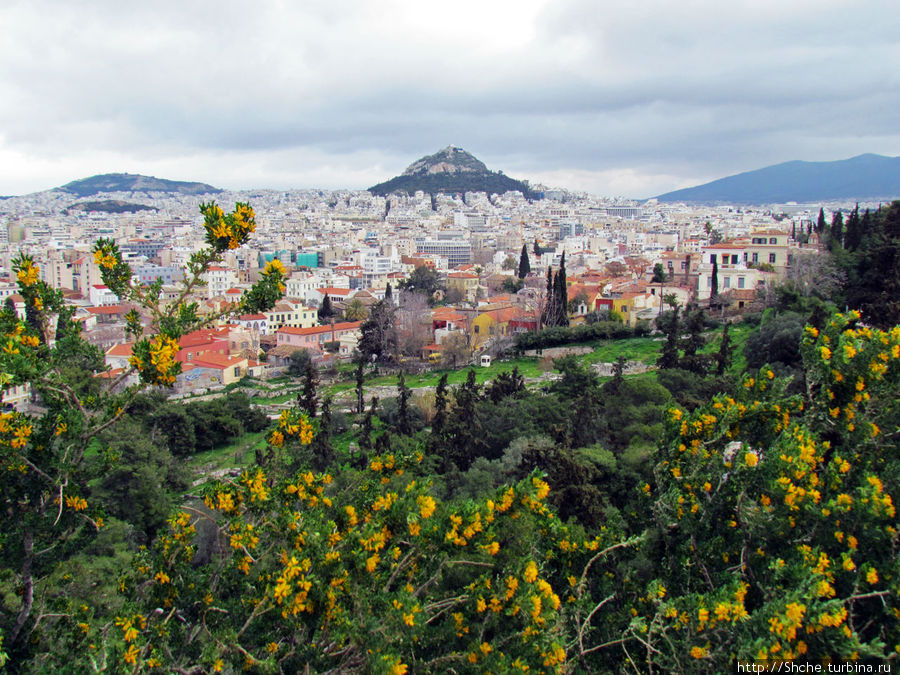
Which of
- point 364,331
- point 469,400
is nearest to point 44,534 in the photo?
point 469,400

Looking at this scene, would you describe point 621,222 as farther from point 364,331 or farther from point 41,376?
point 41,376

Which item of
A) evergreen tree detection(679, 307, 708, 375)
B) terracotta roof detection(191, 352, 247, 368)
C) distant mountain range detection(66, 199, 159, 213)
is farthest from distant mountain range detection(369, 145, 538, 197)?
evergreen tree detection(679, 307, 708, 375)

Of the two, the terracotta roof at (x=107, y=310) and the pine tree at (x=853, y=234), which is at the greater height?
the pine tree at (x=853, y=234)

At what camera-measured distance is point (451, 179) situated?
178 m

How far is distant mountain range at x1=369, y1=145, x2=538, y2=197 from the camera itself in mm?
175625

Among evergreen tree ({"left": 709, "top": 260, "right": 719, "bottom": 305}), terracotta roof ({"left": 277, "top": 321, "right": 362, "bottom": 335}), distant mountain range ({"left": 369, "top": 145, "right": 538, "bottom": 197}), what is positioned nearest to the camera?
evergreen tree ({"left": 709, "top": 260, "right": 719, "bottom": 305})

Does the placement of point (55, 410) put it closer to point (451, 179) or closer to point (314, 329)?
point (314, 329)

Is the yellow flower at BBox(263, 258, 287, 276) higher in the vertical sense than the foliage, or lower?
higher

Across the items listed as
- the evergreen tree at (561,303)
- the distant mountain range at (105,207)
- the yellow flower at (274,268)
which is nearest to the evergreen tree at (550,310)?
the evergreen tree at (561,303)

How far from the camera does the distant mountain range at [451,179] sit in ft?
576

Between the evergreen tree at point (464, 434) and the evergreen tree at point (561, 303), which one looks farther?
the evergreen tree at point (561, 303)

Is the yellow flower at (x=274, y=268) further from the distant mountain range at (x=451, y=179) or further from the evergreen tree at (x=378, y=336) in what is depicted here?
the distant mountain range at (x=451, y=179)

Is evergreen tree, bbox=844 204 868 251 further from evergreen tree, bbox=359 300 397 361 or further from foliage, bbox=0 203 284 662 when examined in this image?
foliage, bbox=0 203 284 662

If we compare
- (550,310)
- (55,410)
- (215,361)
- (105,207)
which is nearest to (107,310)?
(215,361)
